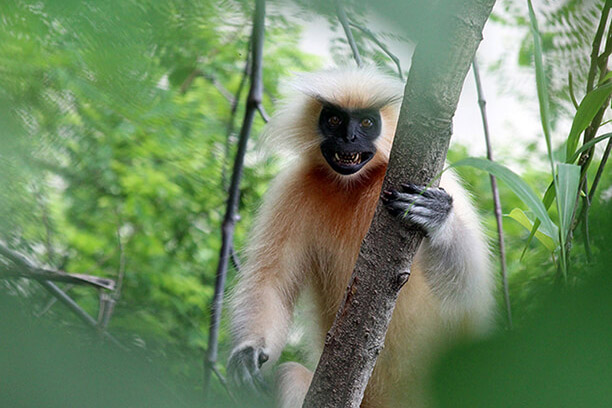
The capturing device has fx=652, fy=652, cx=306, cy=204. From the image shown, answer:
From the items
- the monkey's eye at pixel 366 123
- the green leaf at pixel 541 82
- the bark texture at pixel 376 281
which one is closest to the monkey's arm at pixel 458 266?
the monkey's eye at pixel 366 123

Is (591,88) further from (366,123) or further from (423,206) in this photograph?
(366,123)

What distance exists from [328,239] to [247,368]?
1134mm

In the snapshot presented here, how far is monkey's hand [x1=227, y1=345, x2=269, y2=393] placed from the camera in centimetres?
404

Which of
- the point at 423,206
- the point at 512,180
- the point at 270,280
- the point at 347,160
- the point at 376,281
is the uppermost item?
the point at 347,160

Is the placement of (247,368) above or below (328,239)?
below

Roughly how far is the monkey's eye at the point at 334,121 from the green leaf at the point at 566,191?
4006 millimetres

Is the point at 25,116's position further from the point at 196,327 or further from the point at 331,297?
the point at 196,327

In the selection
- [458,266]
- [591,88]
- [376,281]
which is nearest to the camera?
[591,88]

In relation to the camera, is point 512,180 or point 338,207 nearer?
point 512,180

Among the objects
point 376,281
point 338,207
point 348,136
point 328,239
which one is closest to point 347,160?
point 348,136

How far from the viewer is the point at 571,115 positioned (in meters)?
0.90

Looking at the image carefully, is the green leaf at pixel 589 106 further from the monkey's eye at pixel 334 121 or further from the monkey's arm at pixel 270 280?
the monkey's eye at pixel 334 121

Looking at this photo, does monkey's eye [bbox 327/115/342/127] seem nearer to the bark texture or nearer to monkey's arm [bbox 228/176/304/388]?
monkey's arm [bbox 228/176/304/388]

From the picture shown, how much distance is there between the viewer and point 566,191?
2.81 ft
